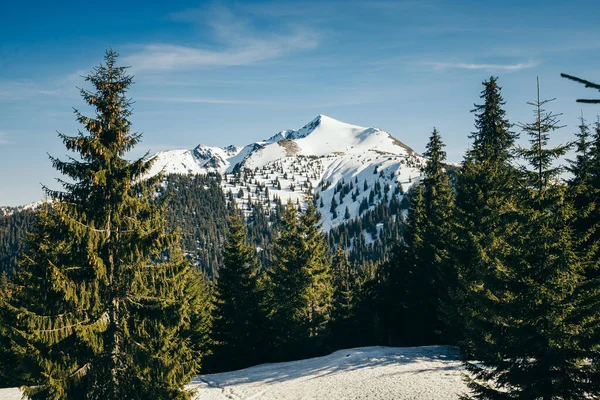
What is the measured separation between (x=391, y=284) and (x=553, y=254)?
86.4 feet

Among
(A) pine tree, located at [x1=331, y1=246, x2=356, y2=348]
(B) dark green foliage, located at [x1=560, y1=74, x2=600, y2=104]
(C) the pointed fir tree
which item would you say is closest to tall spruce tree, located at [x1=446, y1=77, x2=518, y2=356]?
(C) the pointed fir tree

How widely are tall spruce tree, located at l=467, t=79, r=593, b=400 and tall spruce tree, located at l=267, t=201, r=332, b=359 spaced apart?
62.9ft

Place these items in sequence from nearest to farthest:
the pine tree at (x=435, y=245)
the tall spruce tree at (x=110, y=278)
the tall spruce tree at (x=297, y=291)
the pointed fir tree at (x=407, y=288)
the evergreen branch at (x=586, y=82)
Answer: the evergreen branch at (x=586, y=82) < the tall spruce tree at (x=110, y=278) < the pine tree at (x=435, y=245) < the pointed fir tree at (x=407, y=288) < the tall spruce tree at (x=297, y=291)

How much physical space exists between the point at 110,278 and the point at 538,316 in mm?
13528

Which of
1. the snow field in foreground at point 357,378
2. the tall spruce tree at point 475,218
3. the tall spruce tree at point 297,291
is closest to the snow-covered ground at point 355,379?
the snow field in foreground at point 357,378

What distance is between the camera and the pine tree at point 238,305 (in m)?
30.1

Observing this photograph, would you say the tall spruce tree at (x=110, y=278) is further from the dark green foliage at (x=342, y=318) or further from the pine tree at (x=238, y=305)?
the dark green foliage at (x=342, y=318)

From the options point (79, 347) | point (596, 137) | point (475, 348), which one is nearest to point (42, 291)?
point (79, 347)

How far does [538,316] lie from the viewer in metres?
10.7

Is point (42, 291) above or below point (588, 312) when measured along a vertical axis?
above

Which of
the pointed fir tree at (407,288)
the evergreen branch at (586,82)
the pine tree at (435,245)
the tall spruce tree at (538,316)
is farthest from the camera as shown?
the pointed fir tree at (407,288)

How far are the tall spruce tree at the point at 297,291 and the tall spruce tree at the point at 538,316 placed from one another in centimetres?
1917

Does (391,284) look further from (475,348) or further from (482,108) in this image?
(475,348)

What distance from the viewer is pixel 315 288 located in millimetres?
31203
